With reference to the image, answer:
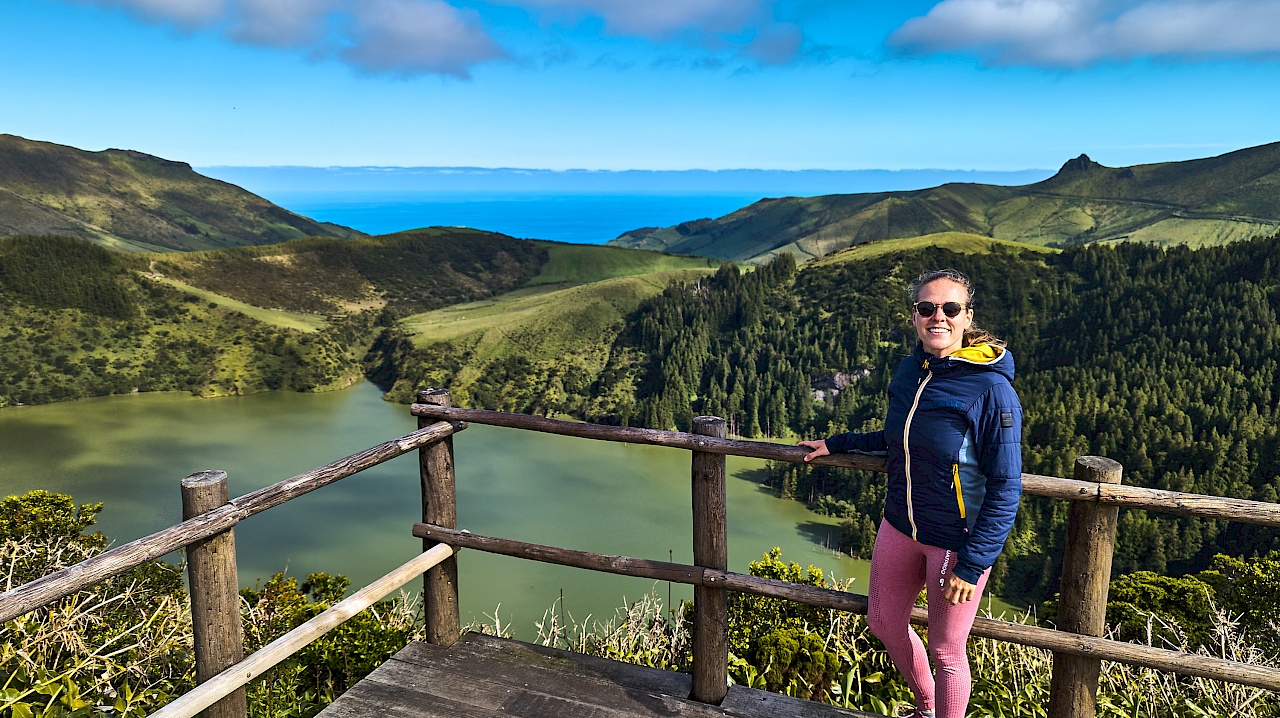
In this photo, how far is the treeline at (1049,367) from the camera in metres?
60.5

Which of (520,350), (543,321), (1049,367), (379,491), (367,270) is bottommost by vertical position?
(379,491)

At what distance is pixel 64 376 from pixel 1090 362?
12205 centimetres

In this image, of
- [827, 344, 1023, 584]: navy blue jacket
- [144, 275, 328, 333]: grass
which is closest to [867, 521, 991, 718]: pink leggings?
[827, 344, 1023, 584]: navy blue jacket

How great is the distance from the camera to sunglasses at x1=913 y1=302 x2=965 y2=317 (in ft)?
10.4

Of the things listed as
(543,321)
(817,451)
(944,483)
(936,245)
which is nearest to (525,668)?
(817,451)

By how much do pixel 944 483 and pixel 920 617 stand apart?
0.88m

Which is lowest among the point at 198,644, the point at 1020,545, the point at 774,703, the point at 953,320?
the point at 1020,545

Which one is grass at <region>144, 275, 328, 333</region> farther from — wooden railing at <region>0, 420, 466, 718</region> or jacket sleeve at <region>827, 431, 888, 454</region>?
jacket sleeve at <region>827, 431, 888, 454</region>

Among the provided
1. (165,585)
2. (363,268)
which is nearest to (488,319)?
(363,268)

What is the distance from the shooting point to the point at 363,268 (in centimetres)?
15262

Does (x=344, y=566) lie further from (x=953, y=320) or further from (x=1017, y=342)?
(x=1017, y=342)

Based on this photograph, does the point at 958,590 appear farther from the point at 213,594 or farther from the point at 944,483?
the point at 213,594

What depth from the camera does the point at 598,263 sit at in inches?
6841

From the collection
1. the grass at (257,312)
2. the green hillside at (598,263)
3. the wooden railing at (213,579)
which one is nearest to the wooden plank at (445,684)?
the wooden railing at (213,579)
